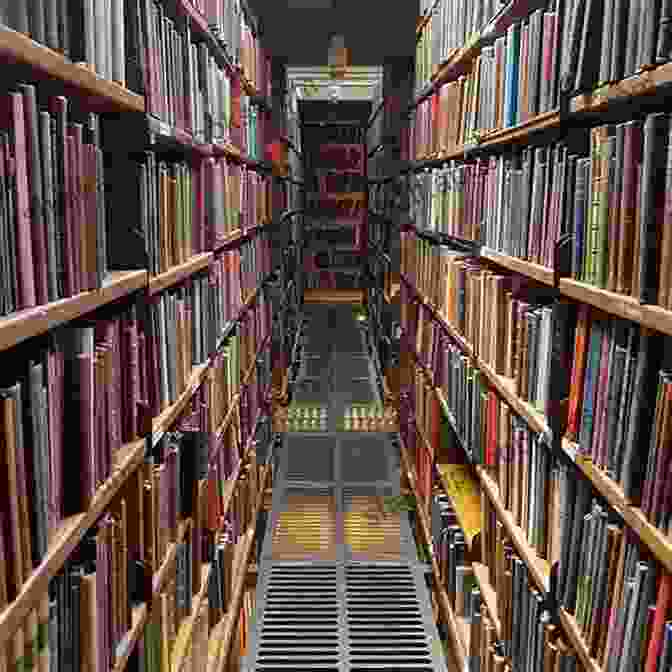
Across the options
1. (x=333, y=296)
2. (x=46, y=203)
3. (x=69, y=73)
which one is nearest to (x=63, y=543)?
(x=46, y=203)

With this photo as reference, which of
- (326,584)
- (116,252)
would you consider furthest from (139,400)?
(326,584)

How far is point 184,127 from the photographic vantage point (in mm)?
2512

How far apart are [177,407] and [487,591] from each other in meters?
1.23

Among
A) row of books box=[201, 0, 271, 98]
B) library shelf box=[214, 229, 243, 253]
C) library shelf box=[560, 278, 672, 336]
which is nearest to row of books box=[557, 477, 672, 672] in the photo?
library shelf box=[560, 278, 672, 336]

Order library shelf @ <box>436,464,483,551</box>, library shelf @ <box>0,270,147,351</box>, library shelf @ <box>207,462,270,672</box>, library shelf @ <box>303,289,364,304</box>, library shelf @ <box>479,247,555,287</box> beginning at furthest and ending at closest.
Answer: library shelf @ <box>303,289,364,304</box> → library shelf @ <box>436,464,483,551</box> → library shelf @ <box>207,462,270,672</box> → library shelf @ <box>479,247,555,287</box> → library shelf @ <box>0,270,147,351</box>

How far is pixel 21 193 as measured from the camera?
1159mm

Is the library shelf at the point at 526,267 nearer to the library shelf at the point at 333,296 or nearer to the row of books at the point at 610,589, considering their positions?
the row of books at the point at 610,589

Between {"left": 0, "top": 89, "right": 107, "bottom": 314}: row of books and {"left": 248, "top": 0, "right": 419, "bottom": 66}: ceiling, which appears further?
{"left": 248, "top": 0, "right": 419, "bottom": 66}: ceiling

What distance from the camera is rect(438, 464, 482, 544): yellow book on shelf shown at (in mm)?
3292

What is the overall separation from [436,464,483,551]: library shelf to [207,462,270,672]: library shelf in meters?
0.95

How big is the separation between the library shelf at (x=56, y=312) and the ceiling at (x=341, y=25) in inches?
155

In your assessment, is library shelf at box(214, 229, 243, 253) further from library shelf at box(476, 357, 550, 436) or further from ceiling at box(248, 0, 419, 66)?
ceiling at box(248, 0, 419, 66)

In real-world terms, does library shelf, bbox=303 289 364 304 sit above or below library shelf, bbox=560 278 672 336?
below

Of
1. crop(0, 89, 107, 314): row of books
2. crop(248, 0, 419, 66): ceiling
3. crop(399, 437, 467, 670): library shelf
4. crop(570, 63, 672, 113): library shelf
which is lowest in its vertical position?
crop(399, 437, 467, 670): library shelf
